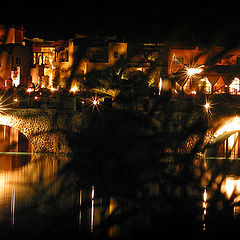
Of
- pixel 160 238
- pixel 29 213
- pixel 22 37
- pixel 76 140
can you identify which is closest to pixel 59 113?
pixel 76 140

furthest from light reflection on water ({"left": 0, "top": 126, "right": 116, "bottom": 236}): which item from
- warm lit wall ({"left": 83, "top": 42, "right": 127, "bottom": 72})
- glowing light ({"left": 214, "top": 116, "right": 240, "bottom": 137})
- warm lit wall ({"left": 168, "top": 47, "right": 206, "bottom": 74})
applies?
warm lit wall ({"left": 168, "top": 47, "right": 206, "bottom": 74})

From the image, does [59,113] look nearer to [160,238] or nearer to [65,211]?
[65,211]

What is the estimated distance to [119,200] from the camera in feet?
40.9

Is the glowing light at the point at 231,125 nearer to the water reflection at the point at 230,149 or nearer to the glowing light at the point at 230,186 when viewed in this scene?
the water reflection at the point at 230,149

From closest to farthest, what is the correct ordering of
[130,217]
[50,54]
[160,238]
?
1. [160,238]
2. [130,217]
3. [50,54]

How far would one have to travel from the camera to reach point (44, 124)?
20.4m

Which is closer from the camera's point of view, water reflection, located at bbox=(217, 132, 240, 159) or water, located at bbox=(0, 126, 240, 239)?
water, located at bbox=(0, 126, 240, 239)

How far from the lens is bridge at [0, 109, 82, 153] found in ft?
66.4

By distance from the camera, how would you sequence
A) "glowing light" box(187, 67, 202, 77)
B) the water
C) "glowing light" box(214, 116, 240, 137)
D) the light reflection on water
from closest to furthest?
the water → the light reflection on water → "glowing light" box(214, 116, 240, 137) → "glowing light" box(187, 67, 202, 77)

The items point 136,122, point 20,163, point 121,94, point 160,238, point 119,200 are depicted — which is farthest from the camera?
point 121,94

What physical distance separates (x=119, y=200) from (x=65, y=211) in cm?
181

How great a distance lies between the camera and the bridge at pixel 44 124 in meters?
20.2

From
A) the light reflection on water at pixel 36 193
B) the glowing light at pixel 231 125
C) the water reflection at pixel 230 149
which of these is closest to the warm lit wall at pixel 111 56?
the water reflection at pixel 230 149

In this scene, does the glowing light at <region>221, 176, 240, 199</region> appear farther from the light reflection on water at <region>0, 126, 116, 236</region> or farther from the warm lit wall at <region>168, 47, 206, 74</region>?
the warm lit wall at <region>168, 47, 206, 74</region>
